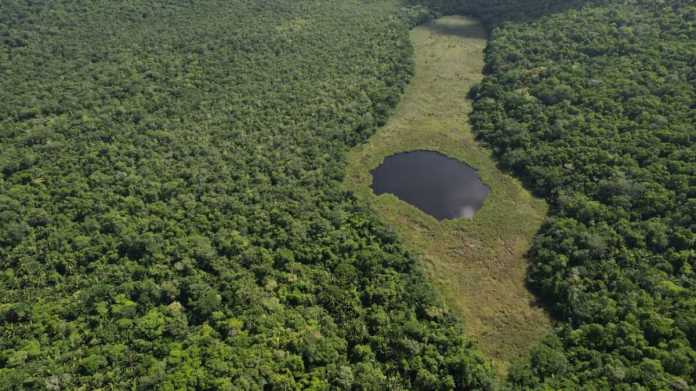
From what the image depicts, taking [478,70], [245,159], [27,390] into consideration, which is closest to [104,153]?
[245,159]

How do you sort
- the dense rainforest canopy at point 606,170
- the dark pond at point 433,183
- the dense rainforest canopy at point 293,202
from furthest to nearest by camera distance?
the dark pond at point 433,183 < the dense rainforest canopy at point 293,202 < the dense rainforest canopy at point 606,170

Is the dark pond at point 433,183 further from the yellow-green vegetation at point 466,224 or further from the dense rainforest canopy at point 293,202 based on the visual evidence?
the dense rainforest canopy at point 293,202

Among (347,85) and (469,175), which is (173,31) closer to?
(347,85)

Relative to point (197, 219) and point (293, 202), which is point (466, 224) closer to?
point (293, 202)

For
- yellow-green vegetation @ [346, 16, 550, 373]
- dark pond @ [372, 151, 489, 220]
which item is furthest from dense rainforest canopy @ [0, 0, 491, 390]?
dark pond @ [372, 151, 489, 220]

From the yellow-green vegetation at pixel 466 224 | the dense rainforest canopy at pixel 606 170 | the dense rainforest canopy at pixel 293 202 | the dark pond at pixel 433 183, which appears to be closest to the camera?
the dense rainforest canopy at pixel 606 170

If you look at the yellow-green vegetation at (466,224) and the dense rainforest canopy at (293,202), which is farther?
the yellow-green vegetation at (466,224)

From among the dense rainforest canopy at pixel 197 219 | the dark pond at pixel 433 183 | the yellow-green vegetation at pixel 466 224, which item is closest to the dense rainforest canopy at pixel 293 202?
the dense rainforest canopy at pixel 197 219
